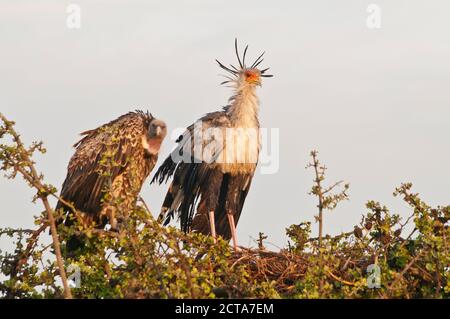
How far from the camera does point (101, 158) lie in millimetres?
9828

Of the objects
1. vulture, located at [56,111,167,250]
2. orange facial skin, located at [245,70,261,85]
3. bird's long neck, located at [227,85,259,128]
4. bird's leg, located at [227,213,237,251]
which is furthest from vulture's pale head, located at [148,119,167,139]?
orange facial skin, located at [245,70,261,85]

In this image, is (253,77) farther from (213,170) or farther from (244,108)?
(213,170)

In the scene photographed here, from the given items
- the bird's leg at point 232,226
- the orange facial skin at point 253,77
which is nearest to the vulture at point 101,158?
the bird's leg at point 232,226

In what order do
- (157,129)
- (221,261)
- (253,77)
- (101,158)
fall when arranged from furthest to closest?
(253,77), (157,129), (101,158), (221,261)

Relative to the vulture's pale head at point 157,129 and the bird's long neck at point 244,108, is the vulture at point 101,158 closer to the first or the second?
the vulture's pale head at point 157,129

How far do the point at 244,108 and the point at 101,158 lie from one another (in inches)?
91.3

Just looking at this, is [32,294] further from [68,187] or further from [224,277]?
[68,187]

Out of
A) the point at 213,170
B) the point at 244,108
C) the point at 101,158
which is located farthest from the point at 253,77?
the point at 101,158

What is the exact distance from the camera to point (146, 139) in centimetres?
1045

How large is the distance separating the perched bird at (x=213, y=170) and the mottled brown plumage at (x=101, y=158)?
710 millimetres

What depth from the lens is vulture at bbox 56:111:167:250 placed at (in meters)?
9.76

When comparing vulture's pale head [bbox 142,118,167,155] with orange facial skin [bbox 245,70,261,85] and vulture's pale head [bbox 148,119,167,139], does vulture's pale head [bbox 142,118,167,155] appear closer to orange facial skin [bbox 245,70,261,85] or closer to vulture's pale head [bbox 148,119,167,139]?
vulture's pale head [bbox 148,119,167,139]

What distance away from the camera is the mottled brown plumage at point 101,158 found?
9758 millimetres

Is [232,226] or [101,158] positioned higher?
[101,158]
